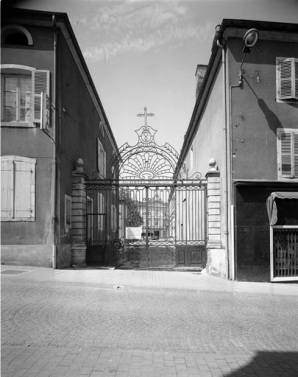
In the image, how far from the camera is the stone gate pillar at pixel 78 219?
13188 mm

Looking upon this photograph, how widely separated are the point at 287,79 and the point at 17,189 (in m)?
9.44

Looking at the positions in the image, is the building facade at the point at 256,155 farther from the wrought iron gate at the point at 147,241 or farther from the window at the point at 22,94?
Result: the window at the point at 22,94

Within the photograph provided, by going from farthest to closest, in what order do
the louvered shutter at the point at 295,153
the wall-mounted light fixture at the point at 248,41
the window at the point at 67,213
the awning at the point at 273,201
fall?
1. the window at the point at 67,213
2. the louvered shutter at the point at 295,153
3. the awning at the point at 273,201
4. the wall-mounted light fixture at the point at 248,41

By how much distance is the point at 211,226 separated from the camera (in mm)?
12312

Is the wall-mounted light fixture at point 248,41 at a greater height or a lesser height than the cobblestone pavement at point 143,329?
greater

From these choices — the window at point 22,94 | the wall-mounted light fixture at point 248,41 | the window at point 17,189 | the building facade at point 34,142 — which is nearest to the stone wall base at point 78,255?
the building facade at point 34,142

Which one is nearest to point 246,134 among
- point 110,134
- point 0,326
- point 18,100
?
point 18,100

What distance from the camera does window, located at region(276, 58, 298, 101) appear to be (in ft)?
38.7

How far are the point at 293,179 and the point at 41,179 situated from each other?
814 centimetres

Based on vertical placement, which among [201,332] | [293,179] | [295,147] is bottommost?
[201,332]

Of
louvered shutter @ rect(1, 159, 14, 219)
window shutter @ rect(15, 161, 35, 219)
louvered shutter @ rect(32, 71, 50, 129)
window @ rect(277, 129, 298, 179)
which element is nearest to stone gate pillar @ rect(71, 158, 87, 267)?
window shutter @ rect(15, 161, 35, 219)

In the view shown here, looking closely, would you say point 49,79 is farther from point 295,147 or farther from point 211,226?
point 295,147

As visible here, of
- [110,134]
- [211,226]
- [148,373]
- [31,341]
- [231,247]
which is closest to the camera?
[148,373]

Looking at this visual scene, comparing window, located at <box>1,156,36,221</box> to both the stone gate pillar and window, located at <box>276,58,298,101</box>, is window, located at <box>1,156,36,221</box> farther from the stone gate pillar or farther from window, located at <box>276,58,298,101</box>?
window, located at <box>276,58,298,101</box>
